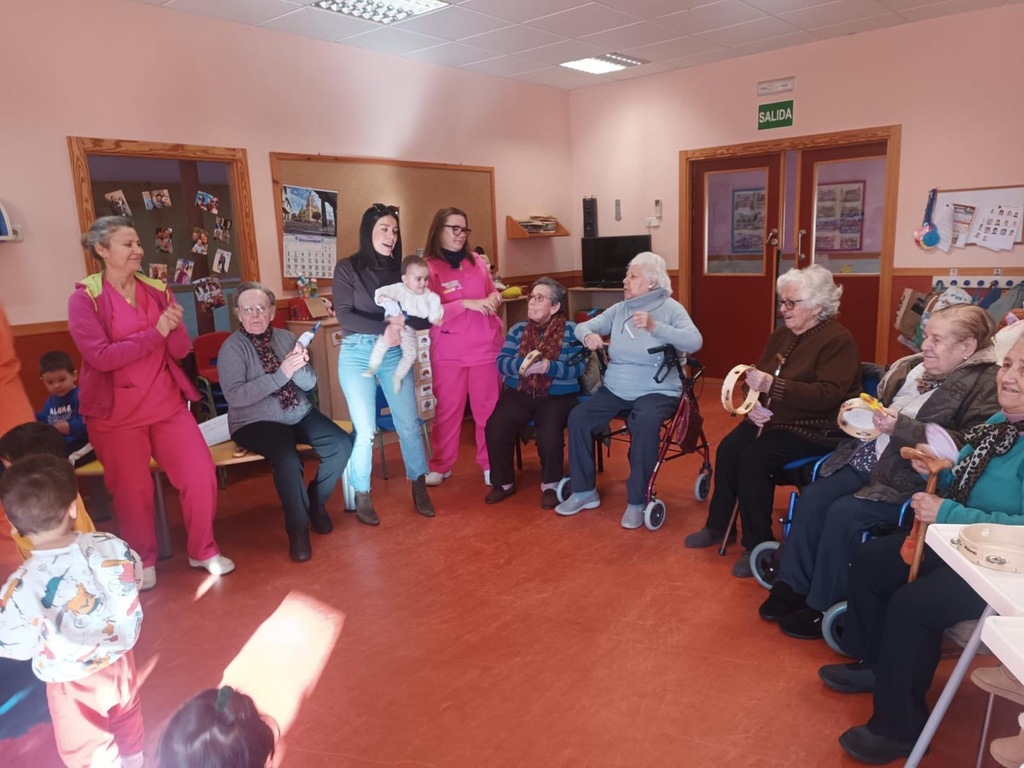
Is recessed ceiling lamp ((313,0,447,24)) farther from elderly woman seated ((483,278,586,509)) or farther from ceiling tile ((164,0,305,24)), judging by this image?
elderly woman seated ((483,278,586,509))

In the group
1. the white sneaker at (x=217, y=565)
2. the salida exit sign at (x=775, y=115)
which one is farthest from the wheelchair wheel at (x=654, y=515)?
the salida exit sign at (x=775, y=115)

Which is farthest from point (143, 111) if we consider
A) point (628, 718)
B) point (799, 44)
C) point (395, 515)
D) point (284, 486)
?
point (799, 44)

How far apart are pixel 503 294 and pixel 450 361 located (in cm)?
202

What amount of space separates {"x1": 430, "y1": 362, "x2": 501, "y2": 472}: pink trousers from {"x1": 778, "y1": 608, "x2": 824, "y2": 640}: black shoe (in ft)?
6.48

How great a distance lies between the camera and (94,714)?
179cm

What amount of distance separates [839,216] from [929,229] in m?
0.76

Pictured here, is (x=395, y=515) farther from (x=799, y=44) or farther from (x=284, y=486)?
(x=799, y=44)

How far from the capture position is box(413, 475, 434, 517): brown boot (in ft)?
12.6

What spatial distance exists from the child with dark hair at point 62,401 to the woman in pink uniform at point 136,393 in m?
0.62

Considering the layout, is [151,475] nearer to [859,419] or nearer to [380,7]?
[859,419]

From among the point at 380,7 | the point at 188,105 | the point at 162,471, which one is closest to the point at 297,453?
the point at 162,471

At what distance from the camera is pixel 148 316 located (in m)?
3.12

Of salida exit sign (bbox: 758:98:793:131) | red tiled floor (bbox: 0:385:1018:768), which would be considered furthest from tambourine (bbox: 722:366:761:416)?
salida exit sign (bbox: 758:98:793:131)

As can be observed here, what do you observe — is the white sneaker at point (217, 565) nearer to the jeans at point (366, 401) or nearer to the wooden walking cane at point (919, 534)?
the jeans at point (366, 401)
